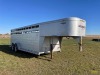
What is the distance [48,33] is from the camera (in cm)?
1101

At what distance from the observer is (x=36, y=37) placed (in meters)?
12.2

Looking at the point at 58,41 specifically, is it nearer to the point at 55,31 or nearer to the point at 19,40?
the point at 55,31

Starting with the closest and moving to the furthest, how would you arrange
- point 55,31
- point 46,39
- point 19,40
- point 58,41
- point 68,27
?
point 68,27 < point 55,31 < point 46,39 < point 58,41 < point 19,40

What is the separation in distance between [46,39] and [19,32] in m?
5.38

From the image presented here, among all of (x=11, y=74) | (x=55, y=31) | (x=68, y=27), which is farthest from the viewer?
(x=55, y=31)

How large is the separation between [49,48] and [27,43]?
269cm

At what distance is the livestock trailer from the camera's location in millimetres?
9602

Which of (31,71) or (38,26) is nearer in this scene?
(31,71)

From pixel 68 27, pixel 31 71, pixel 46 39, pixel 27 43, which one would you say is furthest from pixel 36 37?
pixel 31 71

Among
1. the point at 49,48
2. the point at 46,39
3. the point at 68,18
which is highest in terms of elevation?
the point at 68,18

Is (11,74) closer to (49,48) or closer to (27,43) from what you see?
(49,48)

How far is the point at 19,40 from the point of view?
52.4 feet

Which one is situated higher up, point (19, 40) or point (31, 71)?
point (19, 40)

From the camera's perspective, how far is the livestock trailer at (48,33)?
378 inches
